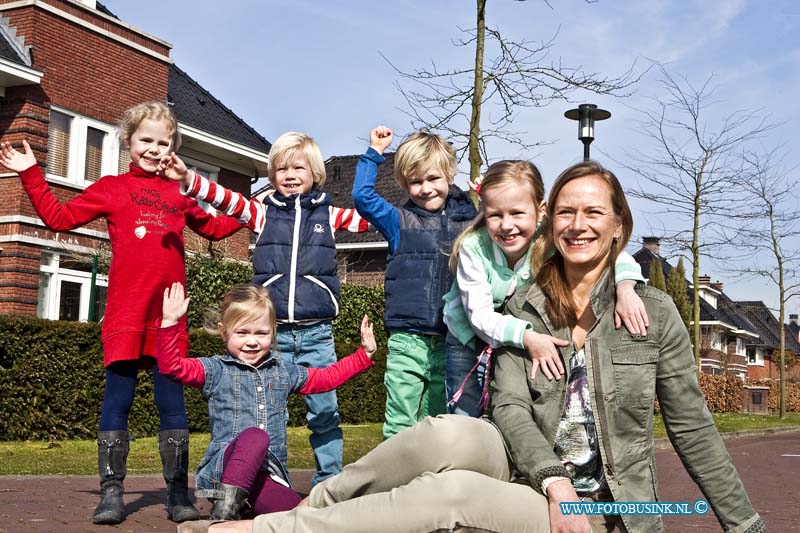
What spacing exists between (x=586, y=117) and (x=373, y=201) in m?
9.42

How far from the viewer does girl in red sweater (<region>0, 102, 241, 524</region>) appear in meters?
4.48

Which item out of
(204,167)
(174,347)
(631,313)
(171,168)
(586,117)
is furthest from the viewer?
A: (204,167)

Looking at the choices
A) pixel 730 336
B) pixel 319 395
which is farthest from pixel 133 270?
pixel 730 336

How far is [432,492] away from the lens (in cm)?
285

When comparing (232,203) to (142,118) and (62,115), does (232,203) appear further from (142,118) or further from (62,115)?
(62,115)

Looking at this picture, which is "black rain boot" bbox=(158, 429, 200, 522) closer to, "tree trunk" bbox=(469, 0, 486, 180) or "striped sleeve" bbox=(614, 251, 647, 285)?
"striped sleeve" bbox=(614, 251, 647, 285)

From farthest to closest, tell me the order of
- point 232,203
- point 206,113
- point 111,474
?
point 206,113 < point 232,203 < point 111,474

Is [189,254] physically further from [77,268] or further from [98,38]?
[98,38]

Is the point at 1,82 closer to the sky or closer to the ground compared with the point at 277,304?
closer to the sky

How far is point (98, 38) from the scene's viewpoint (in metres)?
18.0

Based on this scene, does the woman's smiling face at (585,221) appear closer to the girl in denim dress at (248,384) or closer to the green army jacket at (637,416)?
the green army jacket at (637,416)

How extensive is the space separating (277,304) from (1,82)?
1384cm

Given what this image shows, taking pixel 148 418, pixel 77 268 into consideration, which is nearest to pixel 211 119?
pixel 77 268

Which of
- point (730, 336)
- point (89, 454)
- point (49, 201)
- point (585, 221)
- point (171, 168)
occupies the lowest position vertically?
point (89, 454)
